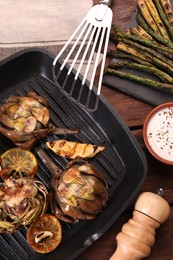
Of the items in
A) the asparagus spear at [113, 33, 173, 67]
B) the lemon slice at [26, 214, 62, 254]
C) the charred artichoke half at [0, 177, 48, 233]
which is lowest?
the lemon slice at [26, 214, 62, 254]

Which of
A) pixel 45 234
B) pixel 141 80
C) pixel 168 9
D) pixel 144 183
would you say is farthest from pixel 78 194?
pixel 168 9

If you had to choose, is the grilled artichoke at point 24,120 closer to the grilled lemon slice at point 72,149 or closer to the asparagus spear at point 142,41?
the grilled lemon slice at point 72,149

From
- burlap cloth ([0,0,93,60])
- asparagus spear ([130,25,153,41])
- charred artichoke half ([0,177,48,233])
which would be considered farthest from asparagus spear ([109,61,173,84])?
charred artichoke half ([0,177,48,233])

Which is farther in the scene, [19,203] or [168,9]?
[168,9]

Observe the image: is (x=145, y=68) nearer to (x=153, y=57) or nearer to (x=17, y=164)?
(x=153, y=57)

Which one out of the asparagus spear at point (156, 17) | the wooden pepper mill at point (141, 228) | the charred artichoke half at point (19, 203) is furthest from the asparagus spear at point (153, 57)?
the charred artichoke half at point (19, 203)

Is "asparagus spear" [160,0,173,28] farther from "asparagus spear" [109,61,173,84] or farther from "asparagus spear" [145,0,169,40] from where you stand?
"asparagus spear" [109,61,173,84]

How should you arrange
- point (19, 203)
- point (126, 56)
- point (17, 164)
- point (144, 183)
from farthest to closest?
point (126, 56) < point (144, 183) < point (17, 164) < point (19, 203)
